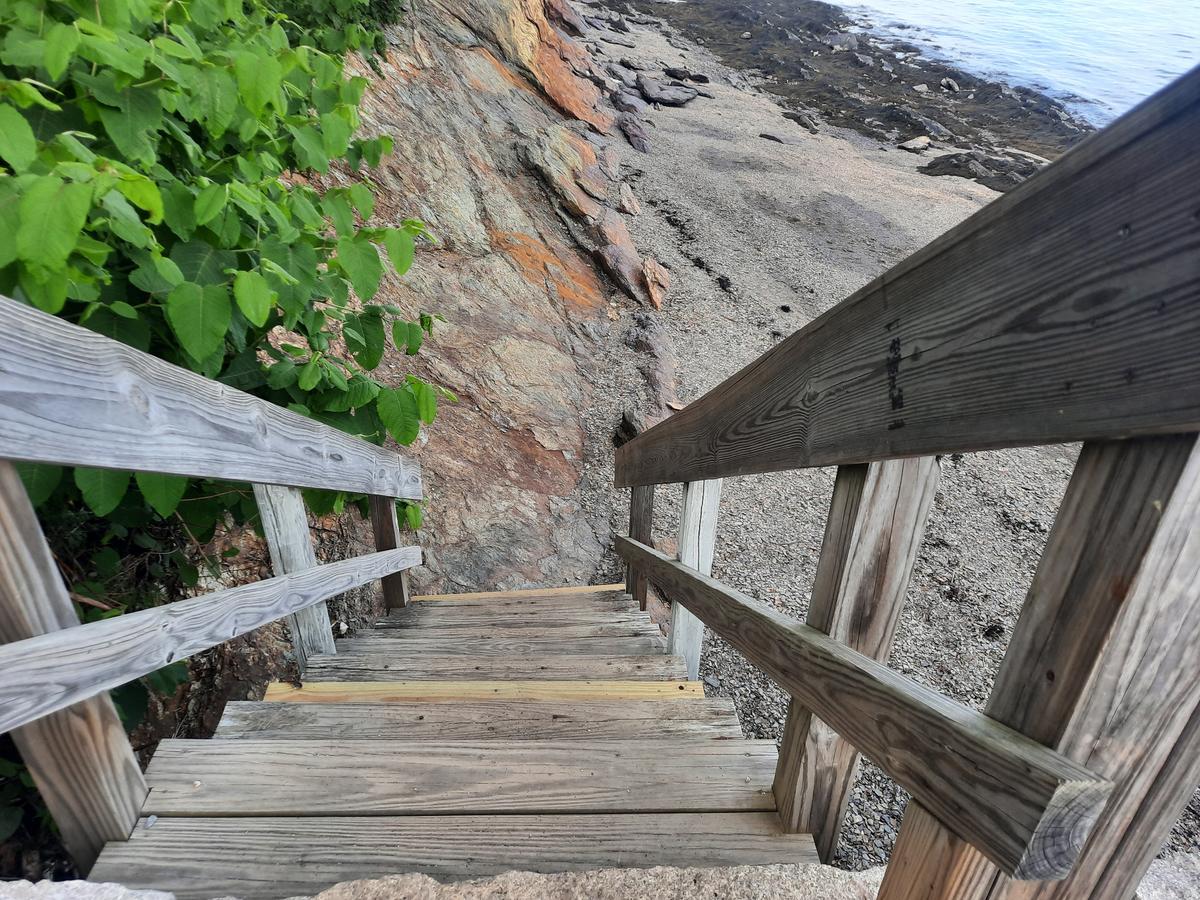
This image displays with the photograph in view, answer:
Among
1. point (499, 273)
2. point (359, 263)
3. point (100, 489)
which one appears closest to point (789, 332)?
point (499, 273)

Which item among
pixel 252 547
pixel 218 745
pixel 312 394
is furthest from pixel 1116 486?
pixel 252 547

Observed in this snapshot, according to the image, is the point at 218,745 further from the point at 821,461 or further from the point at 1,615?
the point at 821,461

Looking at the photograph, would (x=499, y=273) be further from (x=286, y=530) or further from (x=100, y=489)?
(x=100, y=489)

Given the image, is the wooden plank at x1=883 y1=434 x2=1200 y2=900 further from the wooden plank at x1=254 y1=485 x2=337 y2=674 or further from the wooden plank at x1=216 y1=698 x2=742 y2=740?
the wooden plank at x1=254 y1=485 x2=337 y2=674

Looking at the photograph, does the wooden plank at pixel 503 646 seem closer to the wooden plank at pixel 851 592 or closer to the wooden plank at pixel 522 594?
the wooden plank at pixel 522 594

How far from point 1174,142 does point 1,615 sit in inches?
56.1

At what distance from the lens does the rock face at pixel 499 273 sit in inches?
189

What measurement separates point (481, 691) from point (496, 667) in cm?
32

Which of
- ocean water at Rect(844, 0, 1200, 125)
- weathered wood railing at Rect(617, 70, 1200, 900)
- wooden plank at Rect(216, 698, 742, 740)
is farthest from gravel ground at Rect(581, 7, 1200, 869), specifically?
ocean water at Rect(844, 0, 1200, 125)

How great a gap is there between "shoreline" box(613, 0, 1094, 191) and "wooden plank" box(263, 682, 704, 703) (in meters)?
15.0

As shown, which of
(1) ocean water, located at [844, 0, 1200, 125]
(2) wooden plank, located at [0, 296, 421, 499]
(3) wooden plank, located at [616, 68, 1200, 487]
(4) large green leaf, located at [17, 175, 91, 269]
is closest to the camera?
(3) wooden plank, located at [616, 68, 1200, 487]

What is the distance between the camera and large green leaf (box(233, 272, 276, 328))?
1344mm

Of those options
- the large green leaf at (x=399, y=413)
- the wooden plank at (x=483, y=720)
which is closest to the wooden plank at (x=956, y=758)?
the wooden plank at (x=483, y=720)

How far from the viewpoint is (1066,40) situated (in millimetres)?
38219
